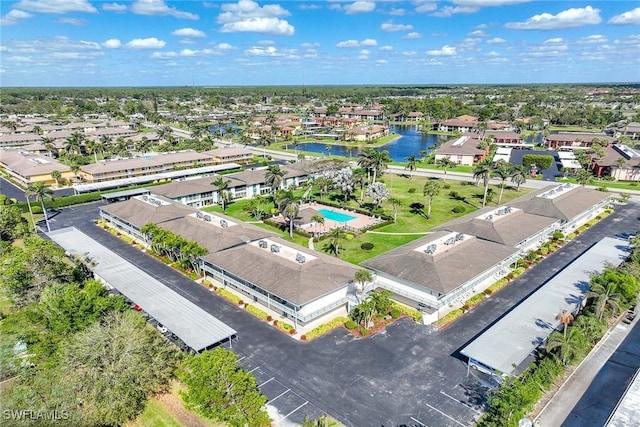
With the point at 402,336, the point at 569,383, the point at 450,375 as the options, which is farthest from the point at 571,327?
the point at 402,336

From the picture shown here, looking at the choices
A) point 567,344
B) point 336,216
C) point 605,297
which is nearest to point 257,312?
point 567,344

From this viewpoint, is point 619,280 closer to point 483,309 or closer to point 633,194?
point 483,309

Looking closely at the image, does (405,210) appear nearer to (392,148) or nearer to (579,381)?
(579,381)

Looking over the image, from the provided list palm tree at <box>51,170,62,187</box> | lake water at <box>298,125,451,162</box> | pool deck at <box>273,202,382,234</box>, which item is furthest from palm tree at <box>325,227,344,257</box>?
palm tree at <box>51,170,62,187</box>

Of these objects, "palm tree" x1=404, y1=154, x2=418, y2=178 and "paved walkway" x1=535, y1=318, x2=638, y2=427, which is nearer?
"paved walkway" x1=535, y1=318, x2=638, y2=427

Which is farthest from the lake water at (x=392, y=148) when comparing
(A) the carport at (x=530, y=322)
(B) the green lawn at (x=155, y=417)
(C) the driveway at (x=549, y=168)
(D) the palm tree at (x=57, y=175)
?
(B) the green lawn at (x=155, y=417)

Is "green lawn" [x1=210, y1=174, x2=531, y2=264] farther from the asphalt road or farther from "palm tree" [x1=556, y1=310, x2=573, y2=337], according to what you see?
"palm tree" [x1=556, y1=310, x2=573, y2=337]

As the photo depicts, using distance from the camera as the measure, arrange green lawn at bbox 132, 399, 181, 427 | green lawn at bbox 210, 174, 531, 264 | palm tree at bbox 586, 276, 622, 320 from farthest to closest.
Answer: green lawn at bbox 210, 174, 531, 264, palm tree at bbox 586, 276, 622, 320, green lawn at bbox 132, 399, 181, 427
